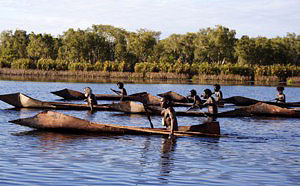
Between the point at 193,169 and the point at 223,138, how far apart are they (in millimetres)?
5023

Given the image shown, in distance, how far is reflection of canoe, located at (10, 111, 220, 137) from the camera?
1609 centimetres

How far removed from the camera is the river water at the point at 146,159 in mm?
10688

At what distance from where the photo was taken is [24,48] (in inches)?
4333

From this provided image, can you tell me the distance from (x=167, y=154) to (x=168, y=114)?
207cm

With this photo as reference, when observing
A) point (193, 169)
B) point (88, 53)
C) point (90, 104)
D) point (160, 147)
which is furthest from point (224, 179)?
point (88, 53)

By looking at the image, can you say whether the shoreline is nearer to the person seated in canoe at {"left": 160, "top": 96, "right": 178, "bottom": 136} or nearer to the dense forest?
the dense forest

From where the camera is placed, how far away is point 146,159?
1280 centimetres

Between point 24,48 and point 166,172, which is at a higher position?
point 24,48

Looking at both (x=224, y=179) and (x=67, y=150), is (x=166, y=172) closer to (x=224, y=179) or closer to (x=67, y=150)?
(x=224, y=179)

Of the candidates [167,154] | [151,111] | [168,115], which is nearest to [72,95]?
[151,111]

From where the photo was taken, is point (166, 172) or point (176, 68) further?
point (176, 68)

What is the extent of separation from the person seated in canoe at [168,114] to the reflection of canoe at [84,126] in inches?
17.7

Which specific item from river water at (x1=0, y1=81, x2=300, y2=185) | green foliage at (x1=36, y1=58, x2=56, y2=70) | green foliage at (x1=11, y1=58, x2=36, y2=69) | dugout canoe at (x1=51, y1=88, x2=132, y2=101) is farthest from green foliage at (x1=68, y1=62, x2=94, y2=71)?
river water at (x1=0, y1=81, x2=300, y2=185)

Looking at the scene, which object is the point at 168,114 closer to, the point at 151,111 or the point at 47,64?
the point at 151,111
